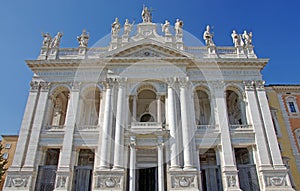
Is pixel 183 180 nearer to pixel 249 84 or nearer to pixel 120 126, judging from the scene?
pixel 120 126

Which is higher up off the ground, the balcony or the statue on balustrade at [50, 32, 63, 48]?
the statue on balustrade at [50, 32, 63, 48]

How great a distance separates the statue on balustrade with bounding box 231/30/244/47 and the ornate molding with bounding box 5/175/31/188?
23057 mm

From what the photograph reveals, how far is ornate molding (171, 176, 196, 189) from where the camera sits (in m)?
19.7

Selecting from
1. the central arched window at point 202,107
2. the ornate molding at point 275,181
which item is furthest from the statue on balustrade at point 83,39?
the ornate molding at point 275,181

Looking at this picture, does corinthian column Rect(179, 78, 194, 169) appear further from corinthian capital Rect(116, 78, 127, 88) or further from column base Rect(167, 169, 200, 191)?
corinthian capital Rect(116, 78, 127, 88)

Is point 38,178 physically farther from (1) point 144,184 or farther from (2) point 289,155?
(2) point 289,155

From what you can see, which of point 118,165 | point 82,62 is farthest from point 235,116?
point 82,62

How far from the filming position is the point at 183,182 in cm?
1984

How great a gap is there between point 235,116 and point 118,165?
13825mm

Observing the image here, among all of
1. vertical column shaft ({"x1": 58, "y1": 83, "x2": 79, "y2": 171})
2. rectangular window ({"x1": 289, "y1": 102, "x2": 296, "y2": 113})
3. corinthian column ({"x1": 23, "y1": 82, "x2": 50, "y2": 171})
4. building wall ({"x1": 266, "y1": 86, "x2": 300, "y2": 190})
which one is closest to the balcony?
vertical column shaft ({"x1": 58, "y1": 83, "x2": 79, "y2": 171})

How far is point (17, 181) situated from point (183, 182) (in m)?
12.9

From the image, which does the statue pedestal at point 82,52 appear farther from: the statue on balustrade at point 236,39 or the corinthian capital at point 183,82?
the statue on balustrade at point 236,39

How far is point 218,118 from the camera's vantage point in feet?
75.9

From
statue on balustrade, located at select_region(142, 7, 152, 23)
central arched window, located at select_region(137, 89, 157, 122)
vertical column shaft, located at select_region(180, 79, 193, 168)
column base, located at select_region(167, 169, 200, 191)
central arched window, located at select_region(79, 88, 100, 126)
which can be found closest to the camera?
column base, located at select_region(167, 169, 200, 191)
